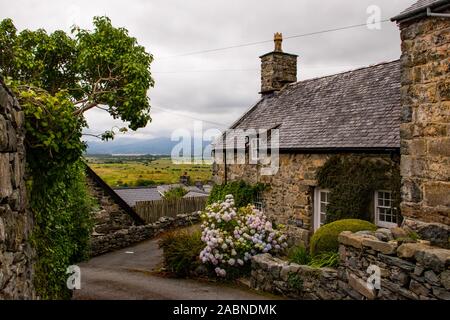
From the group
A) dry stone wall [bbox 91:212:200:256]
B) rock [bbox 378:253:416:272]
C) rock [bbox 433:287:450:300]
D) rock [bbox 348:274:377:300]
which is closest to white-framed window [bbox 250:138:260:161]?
Answer: dry stone wall [bbox 91:212:200:256]

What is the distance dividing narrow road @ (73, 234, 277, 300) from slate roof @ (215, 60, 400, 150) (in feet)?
19.0

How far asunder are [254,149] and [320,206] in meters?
4.19

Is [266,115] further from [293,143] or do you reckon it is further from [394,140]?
[394,140]

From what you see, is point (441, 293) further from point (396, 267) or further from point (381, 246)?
point (381, 246)

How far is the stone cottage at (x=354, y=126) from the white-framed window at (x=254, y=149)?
1.8 inches

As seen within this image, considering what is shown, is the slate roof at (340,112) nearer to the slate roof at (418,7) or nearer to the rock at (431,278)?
the slate roof at (418,7)

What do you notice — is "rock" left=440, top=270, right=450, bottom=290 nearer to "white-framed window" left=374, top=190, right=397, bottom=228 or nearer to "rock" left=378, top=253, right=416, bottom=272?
"rock" left=378, top=253, right=416, bottom=272

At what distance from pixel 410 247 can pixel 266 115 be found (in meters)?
13.0

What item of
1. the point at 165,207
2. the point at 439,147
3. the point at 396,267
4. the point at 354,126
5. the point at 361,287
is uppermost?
the point at 354,126

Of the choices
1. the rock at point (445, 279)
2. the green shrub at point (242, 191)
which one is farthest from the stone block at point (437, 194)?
the green shrub at point (242, 191)

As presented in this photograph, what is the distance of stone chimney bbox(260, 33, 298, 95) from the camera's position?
20484 millimetres

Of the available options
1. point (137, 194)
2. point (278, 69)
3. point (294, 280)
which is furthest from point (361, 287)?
point (137, 194)

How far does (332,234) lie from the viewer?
10.7m

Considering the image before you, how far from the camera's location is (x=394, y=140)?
1140cm
